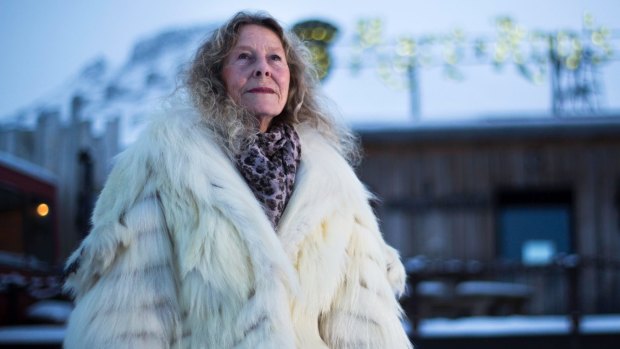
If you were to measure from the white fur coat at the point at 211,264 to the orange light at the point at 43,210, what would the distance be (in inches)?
375

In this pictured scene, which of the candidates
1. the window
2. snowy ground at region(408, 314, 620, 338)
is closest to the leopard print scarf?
snowy ground at region(408, 314, 620, 338)

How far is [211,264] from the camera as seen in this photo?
211 centimetres

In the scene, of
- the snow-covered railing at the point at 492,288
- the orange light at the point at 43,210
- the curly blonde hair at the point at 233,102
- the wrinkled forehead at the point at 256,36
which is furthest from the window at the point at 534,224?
the wrinkled forehead at the point at 256,36

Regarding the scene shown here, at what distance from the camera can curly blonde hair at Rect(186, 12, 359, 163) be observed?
7.83 feet

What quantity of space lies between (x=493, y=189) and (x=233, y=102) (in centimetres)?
1090

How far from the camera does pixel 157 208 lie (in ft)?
7.16

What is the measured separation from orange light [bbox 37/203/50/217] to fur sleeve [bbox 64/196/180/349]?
9.61m

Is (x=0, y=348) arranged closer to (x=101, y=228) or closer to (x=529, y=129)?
(x=101, y=228)

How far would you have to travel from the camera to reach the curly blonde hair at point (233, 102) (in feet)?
7.83

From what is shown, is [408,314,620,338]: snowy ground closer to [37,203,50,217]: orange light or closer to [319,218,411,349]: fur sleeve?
[319,218,411,349]: fur sleeve

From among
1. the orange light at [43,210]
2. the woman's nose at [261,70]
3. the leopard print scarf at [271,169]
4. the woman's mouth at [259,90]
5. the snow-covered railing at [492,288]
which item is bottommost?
the snow-covered railing at [492,288]

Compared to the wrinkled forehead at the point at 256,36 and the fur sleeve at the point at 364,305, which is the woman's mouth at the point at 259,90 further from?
the fur sleeve at the point at 364,305

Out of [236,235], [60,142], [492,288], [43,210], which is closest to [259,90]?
[236,235]

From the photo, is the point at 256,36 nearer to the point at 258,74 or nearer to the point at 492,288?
the point at 258,74
